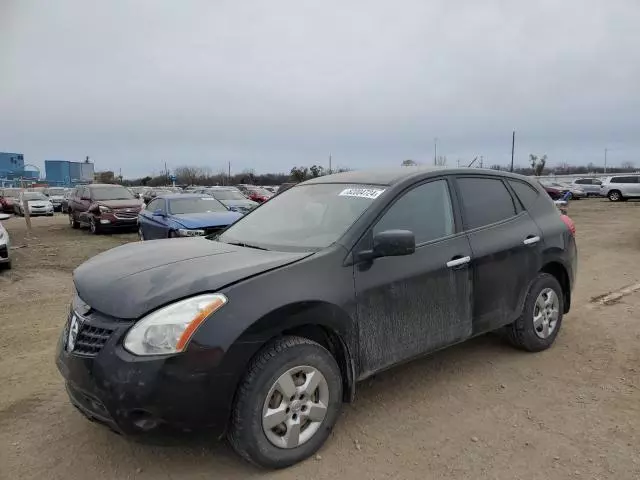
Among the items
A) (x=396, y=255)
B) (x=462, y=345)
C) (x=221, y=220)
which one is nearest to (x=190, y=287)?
(x=396, y=255)

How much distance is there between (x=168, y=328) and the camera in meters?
2.54

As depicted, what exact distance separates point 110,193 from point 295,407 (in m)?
16.7

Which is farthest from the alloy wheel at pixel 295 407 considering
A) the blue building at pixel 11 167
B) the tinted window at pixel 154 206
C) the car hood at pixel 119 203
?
the blue building at pixel 11 167

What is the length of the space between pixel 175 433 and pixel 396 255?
160 centimetres

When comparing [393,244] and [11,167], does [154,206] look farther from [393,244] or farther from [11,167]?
[11,167]

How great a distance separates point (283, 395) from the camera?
279 cm

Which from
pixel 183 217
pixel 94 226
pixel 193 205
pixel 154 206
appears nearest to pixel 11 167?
pixel 94 226

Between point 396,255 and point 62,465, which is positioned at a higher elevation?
point 396,255

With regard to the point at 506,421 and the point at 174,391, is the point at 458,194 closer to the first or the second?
the point at 506,421

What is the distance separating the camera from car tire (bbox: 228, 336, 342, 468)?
2666 mm

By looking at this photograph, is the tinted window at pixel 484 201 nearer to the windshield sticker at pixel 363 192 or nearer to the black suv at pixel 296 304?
the black suv at pixel 296 304

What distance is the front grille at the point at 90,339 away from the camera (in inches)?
103

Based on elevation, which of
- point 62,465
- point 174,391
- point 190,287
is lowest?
point 62,465

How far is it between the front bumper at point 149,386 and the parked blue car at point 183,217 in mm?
7360
